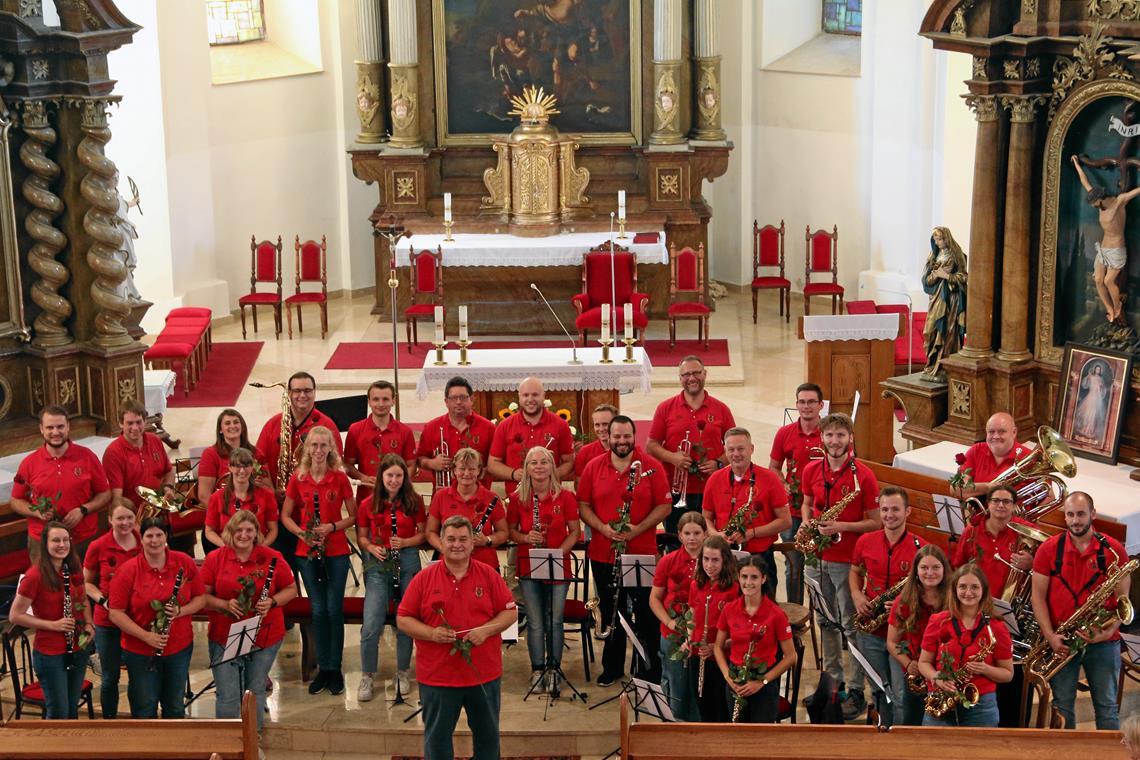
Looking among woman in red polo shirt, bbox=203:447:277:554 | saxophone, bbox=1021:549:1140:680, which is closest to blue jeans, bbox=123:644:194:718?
woman in red polo shirt, bbox=203:447:277:554

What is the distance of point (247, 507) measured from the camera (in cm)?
1069

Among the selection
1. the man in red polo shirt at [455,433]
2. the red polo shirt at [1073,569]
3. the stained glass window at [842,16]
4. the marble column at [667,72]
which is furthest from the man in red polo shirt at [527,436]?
the stained glass window at [842,16]

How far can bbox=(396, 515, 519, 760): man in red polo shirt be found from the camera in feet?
30.1

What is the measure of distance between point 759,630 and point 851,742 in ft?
3.17

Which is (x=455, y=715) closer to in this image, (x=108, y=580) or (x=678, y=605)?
(x=678, y=605)

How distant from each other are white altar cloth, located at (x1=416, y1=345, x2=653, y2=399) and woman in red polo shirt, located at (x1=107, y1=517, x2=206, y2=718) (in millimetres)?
5408

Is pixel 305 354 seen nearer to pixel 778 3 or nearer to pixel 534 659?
pixel 778 3

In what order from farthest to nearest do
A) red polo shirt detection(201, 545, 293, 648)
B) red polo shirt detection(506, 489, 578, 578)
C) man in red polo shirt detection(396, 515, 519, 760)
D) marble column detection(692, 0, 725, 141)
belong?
1. marble column detection(692, 0, 725, 141)
2. red polo shirt detection(506, 489, 578, 578)
3. red polo shirt detection(201, 545, 293, 648)
4. man in red polo shirt detection(396, 515, 519, 760)

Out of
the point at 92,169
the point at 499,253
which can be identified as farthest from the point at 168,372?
the point at 499,253

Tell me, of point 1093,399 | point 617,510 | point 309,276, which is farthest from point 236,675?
point 309,276

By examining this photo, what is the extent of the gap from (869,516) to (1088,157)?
388cm

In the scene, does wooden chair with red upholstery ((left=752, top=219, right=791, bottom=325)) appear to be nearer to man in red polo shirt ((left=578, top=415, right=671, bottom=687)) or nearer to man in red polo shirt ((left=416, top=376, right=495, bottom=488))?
man in red polo shirt ((left=416, top=376, right=495, bottom=488))

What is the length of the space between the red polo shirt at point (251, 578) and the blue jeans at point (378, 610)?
75 centimetres

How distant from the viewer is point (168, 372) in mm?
16047
